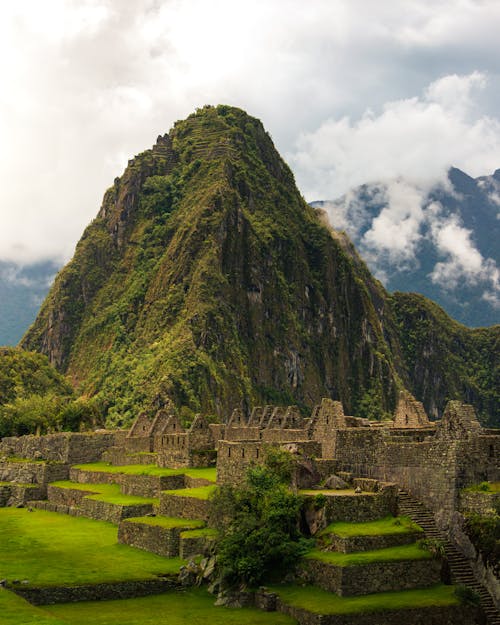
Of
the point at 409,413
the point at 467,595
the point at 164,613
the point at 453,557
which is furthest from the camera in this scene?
the point at 409,413

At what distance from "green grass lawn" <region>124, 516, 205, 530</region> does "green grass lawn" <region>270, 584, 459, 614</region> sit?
7454 mm

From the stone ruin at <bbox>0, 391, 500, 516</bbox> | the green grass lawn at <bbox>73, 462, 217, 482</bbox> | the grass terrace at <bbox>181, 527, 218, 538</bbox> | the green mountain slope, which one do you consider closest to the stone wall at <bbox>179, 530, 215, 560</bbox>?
the grass terrace at <bbox>181, 527, 218, 538</bbox>

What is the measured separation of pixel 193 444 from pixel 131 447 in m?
11.7

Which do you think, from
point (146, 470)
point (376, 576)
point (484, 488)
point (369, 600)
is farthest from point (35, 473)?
point (484, 488)

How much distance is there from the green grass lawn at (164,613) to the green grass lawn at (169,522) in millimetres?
4600

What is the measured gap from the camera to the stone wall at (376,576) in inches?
1023

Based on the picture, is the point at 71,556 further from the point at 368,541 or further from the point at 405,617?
the point at 405,617

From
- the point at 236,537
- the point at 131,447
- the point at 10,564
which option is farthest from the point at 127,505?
the point at 131,447

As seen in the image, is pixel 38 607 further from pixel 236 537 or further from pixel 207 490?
pixel 207 490

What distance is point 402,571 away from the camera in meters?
26.5

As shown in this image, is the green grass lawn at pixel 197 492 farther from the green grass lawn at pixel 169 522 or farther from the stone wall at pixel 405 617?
the stone wall at pixel 405 617

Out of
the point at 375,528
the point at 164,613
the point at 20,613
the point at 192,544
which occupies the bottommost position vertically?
the point at 164,613

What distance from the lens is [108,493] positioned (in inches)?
1812

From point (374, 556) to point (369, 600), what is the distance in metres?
1.39
